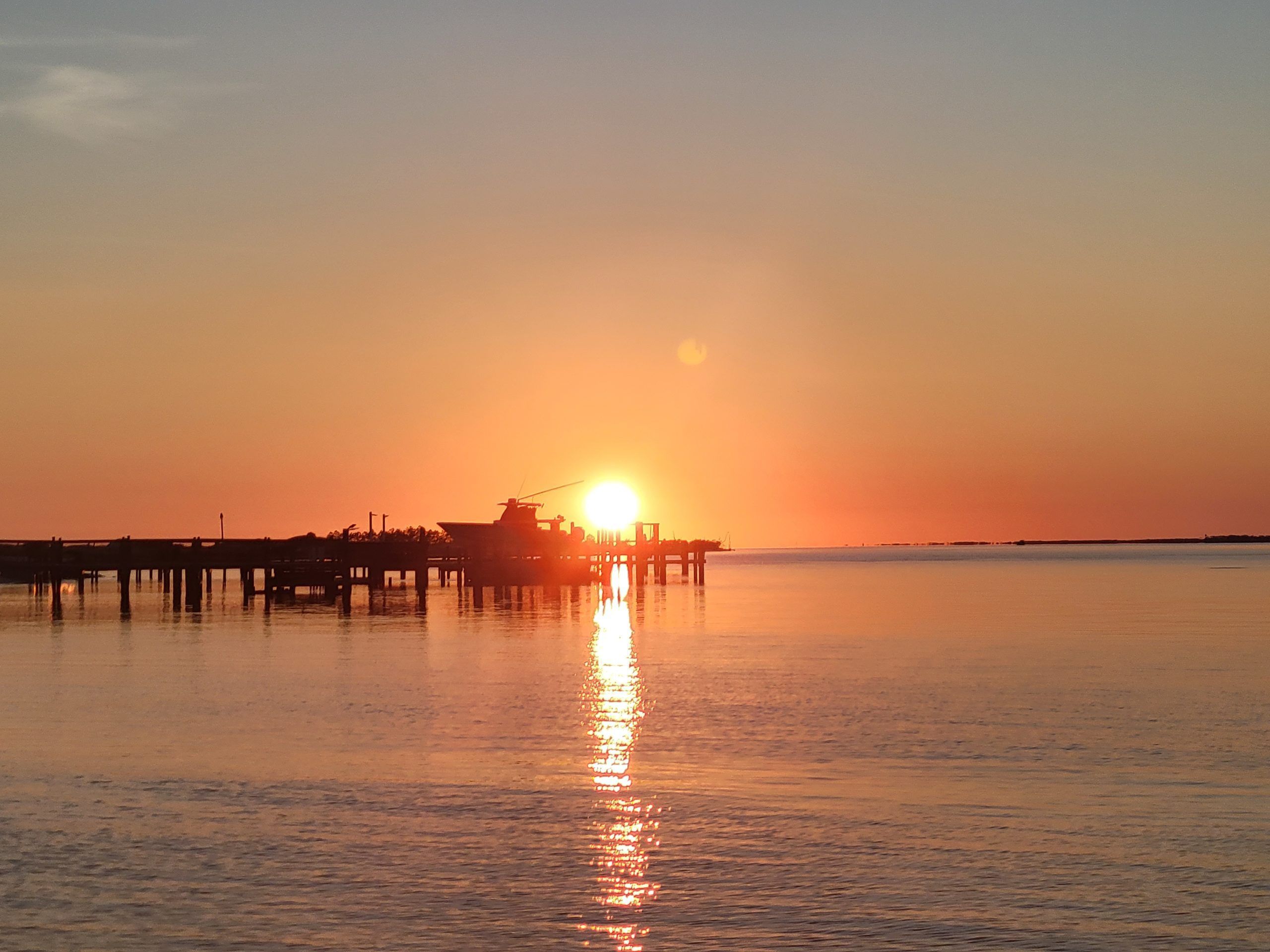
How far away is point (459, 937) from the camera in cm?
1273

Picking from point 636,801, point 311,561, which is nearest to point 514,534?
point 311,561

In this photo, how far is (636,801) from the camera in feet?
61.8

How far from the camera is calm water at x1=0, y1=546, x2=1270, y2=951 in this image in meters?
13.2

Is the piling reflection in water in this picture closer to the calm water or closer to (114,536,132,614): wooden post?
the calm water

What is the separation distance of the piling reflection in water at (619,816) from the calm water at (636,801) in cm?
7

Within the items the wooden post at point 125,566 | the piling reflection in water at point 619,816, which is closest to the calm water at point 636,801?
the piling reflection in water at point 619,816

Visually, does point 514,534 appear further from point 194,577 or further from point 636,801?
point 636,801

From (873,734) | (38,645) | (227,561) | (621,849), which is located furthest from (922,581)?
(621,849)

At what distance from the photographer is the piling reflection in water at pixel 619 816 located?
526 inches

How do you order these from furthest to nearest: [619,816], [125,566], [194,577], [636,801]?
[194,577], [125,566], [636,801], [619,816]

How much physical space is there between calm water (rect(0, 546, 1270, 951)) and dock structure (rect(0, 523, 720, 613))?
2701 centimetres

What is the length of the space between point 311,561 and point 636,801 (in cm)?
6342

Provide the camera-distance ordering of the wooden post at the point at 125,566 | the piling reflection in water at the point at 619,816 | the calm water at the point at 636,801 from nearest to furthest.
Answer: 1. the calm water at the point at 636,801
2. the piling reflection in water at the point at 619,816
3. the wooden post at the point at 125,566

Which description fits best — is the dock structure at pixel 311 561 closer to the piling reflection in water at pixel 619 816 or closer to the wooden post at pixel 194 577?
the wooden post at pixel 194 577
